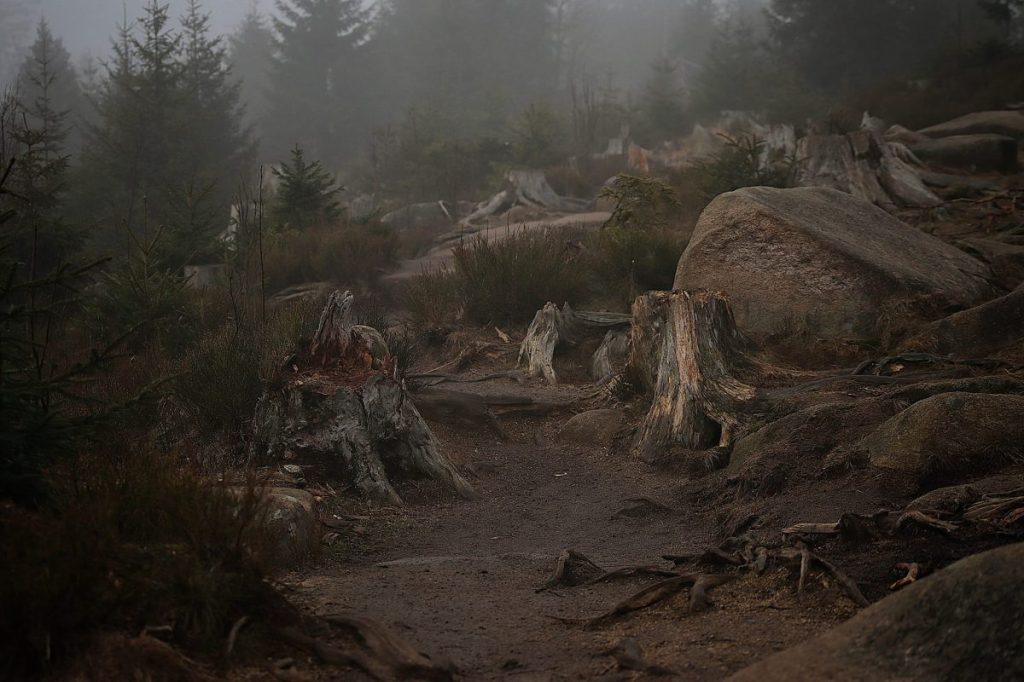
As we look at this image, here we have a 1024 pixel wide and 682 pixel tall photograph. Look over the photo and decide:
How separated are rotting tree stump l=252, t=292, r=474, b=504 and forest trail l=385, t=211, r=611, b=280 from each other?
7.92m

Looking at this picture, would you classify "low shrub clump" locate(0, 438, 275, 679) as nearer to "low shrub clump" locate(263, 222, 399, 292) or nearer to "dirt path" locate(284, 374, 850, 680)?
"dirt path" locate(284, 374, 850, 680)

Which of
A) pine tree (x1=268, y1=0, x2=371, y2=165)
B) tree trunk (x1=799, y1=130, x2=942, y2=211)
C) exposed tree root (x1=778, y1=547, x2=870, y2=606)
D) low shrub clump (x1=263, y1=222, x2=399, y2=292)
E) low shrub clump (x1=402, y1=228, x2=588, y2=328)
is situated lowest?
exposed tree root (x1=778, y1=547, x2=870, y2=606)

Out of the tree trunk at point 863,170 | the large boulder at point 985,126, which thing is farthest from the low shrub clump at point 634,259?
the large boulder at point 985,126

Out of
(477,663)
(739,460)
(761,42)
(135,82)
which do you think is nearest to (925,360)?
(739,460)

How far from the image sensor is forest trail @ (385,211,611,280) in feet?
51.3

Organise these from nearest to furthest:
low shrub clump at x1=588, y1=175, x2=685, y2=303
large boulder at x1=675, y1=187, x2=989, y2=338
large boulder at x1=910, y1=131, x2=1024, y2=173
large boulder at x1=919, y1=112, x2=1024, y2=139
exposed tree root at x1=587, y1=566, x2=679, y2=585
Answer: exposed tree root at x1=587, y1=566, x2=679, y2=585 < large boulder at x1=675, y1=187, x2=989, y2=338 < low shrub clump at x1=588, y1=175, x2=685, y2=303 < large boulder at x1=910, y1=131, x2=1024, y2=173 < large boulder at x1=919, y1=112, x2=1024, y2=139

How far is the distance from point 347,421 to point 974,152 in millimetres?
13900

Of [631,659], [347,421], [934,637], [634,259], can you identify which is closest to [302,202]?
[634,259]

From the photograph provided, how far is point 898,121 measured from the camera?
21.5 meters

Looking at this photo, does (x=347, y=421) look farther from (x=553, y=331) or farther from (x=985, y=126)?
(x=985, y=126)

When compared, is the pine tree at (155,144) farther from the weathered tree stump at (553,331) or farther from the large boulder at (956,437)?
the large boulder at (956,437)

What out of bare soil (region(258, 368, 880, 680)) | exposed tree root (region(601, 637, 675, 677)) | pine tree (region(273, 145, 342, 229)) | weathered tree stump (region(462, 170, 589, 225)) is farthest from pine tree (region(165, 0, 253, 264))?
exposed tree root (region(601, 637, 675, 677))

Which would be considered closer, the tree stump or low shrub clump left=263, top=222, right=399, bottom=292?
the tree stump

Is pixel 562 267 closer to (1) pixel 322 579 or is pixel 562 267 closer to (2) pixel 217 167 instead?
(1) pixel 322 579
